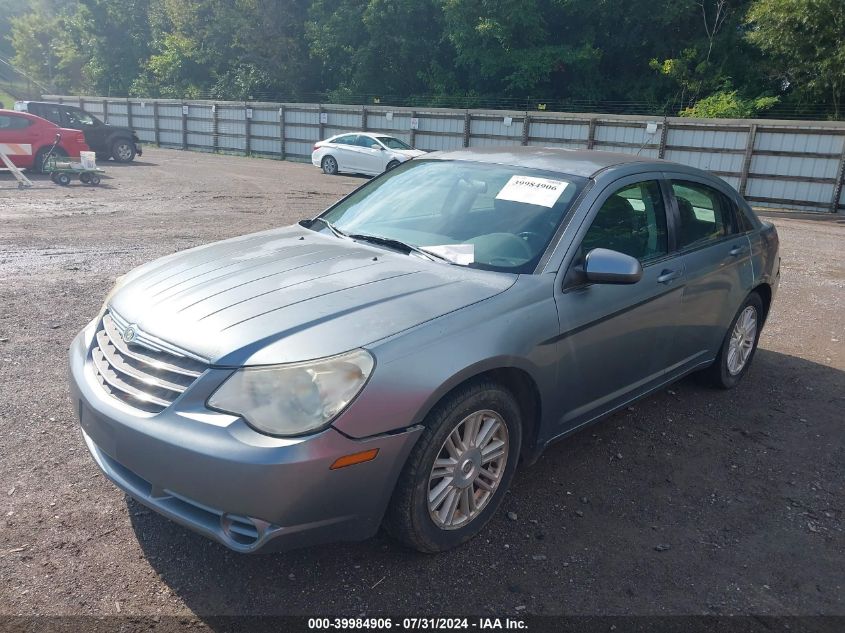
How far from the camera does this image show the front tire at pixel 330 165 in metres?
23.1

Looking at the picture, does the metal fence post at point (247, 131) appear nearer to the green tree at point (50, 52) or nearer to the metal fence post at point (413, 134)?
the metal fence post at point (413, 134)

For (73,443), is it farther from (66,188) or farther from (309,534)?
(66,188)

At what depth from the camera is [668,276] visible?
3.96 metres

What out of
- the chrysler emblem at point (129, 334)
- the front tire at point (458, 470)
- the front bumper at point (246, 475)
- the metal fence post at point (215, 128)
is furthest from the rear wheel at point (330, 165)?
the front bumper at point (246, 475)

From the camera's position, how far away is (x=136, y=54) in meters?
54.2

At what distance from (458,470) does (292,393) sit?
2.77 feet

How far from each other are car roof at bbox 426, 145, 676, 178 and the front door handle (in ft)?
2.17

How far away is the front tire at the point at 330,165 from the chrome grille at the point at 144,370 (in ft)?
68.2

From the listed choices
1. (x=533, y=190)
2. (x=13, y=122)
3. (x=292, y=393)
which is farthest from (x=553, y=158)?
(x=13, y=122)

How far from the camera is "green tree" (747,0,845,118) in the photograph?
21.0m

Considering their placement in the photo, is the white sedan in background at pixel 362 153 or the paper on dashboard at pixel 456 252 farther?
the white sedan in background at pixel 362 153

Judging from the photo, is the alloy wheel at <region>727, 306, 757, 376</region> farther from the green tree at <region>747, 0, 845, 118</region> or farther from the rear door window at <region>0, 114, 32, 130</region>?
the green tree at <region>747, 0, 845, 118</region>

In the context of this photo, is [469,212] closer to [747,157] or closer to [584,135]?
[747,157]

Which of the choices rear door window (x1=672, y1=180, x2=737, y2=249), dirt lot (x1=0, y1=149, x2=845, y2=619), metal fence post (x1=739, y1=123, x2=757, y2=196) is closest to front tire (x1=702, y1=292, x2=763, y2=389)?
dirt lot (x1=0, y1=149, x2=845, y2=619)
